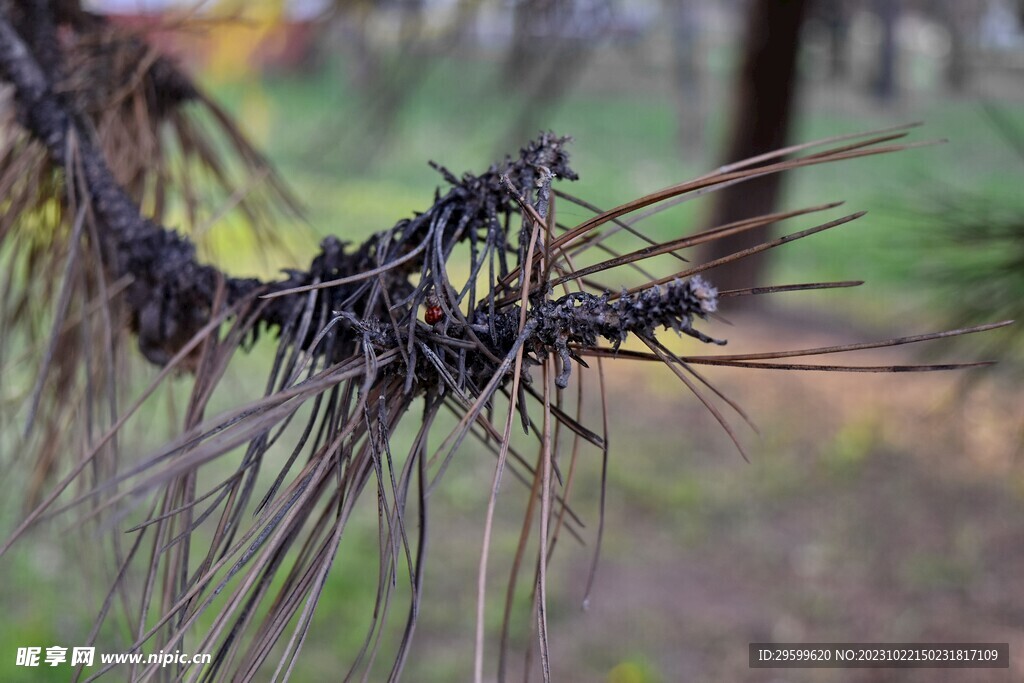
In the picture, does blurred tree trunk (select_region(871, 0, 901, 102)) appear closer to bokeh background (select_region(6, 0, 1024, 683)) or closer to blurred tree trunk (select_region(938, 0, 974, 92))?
blurred tree trunk (select_region(938, 0, 974, 92))

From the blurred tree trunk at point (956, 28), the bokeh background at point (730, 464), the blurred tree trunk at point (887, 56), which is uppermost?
the blurred tree trunk at point (887, 56)

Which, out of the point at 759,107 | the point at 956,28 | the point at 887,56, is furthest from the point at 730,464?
the point at 887,56

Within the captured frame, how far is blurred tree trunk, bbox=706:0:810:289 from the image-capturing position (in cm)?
255

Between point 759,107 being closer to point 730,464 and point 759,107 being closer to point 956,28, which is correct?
point 730,464

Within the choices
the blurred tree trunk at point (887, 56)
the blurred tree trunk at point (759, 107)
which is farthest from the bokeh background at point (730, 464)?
the blurred tree trunk at point (887, 56)

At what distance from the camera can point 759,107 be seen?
2631 millimetres

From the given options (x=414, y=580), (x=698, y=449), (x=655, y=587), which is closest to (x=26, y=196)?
(x=414, y=580)

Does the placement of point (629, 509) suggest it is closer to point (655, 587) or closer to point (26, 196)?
point (655, 587)

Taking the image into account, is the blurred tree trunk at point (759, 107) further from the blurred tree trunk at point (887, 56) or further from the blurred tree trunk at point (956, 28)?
the blurred tree trunk at point (887, 56)

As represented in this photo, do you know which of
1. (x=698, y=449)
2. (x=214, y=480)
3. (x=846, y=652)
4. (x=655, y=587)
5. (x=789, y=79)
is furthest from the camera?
(x=789, y=79)

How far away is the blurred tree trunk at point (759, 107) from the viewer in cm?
255

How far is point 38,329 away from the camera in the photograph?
697 mm

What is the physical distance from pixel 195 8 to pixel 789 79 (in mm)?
2247

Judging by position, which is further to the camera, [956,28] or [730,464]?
[956,28]
